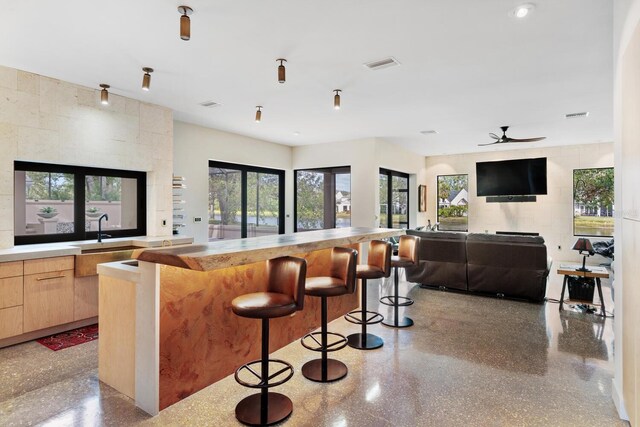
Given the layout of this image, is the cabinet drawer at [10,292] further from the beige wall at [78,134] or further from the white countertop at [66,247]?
the beige wall at [78,134]

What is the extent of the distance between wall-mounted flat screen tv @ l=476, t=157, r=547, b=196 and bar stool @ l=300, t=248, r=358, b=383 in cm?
735

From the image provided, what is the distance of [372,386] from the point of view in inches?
103

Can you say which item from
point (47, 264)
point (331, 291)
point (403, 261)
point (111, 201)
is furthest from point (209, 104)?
point (331, 291)

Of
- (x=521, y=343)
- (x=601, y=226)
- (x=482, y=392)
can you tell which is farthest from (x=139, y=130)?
(x=601, y=226)

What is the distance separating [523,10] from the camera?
2574 millimetres

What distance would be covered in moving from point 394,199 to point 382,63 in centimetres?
556

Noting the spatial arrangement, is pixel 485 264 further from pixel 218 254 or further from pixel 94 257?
pixel 94 257

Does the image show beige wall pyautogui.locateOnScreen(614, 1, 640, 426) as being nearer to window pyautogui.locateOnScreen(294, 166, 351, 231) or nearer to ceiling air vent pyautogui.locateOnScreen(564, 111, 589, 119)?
ceiling air vent pyautogui.locateOnScreen(564, 111, 589, 119)

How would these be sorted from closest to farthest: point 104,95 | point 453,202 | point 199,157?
point 104,95
point 199,157
point 453,202

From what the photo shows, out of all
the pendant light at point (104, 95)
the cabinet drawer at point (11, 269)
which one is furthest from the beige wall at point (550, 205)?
the cabinet drawer at point (11, 269)

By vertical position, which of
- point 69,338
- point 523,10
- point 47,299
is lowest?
point 69,338

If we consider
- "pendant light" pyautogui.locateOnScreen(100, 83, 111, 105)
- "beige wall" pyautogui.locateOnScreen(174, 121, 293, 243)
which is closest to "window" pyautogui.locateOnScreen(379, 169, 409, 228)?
"beige wall" pyautogui.locateOnScreen(174, 121, 293, 243)

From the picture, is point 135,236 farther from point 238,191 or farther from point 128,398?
point 128,398

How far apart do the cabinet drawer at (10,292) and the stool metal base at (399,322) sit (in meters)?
3.77
